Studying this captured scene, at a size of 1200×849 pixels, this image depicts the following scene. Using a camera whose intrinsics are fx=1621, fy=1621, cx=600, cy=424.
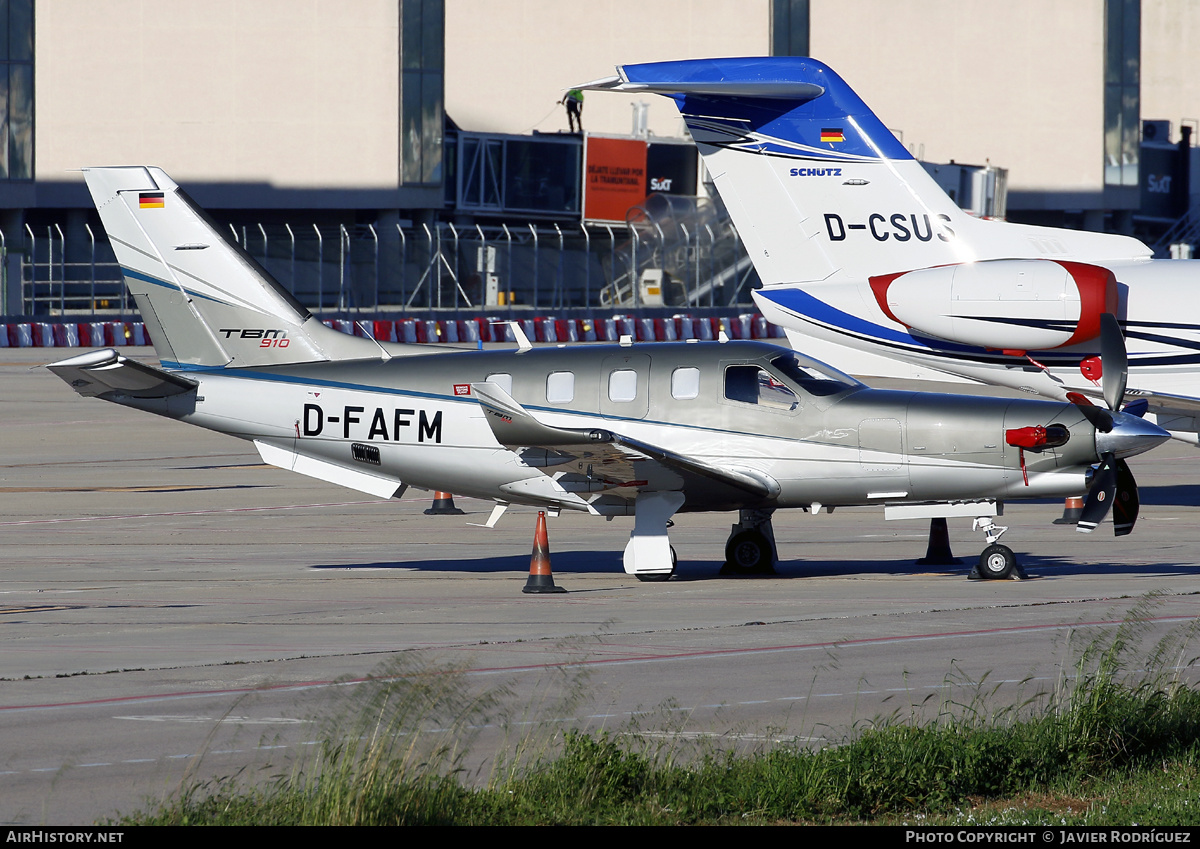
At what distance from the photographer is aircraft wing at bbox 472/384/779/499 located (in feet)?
54.7

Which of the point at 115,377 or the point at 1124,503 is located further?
the point at 115,377

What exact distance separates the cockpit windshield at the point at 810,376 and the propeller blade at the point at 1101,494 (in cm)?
285

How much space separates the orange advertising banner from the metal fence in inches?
144

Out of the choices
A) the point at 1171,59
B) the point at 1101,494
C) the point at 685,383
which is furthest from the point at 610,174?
the point at 1101,494

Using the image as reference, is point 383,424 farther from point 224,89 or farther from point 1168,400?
point 224,89

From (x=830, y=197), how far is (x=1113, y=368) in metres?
6.92

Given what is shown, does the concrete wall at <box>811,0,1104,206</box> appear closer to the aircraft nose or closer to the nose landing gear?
the nose landing gear

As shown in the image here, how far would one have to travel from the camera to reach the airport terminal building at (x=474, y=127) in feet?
209

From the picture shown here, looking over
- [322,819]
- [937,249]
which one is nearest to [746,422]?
[937,249]

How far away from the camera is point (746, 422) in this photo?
705 inches

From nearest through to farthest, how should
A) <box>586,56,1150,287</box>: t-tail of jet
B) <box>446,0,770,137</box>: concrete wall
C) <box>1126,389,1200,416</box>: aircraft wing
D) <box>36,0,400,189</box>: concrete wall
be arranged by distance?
<box>1126,389,1200,416</box>: aircraft wing → <box>586,56,1150,287</box>: t-tail of jet → <box>36,0,400,189</box>: concrete wall → <box>446,0,770,137</box>: concrete wall

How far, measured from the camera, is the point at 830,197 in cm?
2388

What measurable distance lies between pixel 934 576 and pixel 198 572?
27.1 feet

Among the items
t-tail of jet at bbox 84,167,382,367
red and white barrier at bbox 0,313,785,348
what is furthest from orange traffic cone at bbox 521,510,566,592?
red and white barrier at bbox 0,313,785,348
